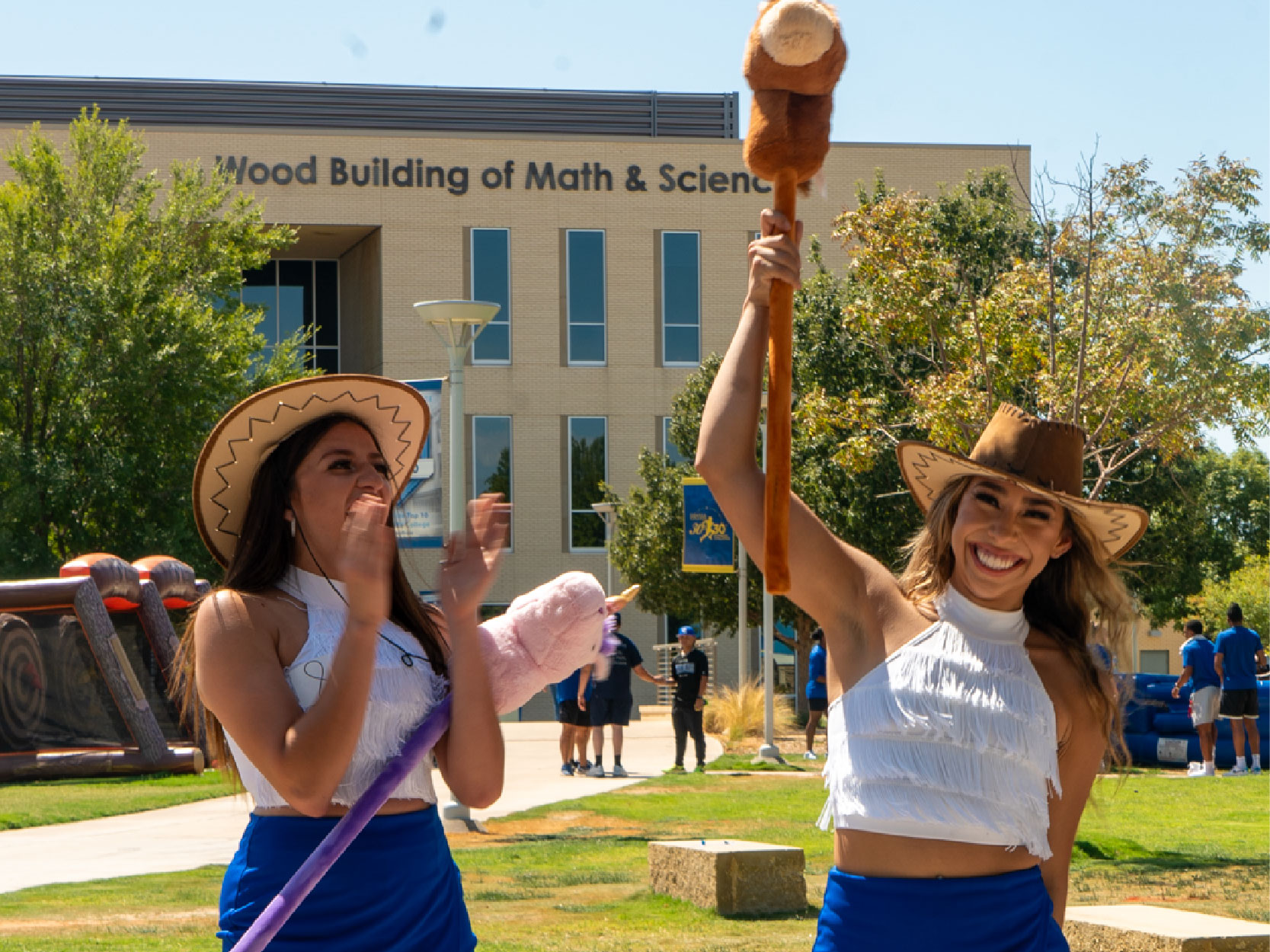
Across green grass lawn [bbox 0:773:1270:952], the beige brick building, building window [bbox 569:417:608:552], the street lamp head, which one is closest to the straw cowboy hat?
green grass lawn [bbox 0:773:1270:952]

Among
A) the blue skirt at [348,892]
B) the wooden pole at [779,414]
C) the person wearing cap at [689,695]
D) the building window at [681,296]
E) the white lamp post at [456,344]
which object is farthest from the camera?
the building window at [681,296]

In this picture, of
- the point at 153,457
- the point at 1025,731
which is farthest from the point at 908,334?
the point at 153,457

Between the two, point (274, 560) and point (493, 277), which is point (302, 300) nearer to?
point (493, 277)

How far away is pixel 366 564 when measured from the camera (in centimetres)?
228

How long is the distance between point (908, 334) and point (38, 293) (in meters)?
16.7

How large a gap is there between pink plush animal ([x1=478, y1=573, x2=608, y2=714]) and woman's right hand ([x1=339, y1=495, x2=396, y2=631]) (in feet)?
1.28

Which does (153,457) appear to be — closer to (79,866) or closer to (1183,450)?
(79,866)

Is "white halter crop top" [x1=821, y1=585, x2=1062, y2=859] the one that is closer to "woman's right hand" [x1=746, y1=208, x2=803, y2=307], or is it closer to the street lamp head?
"woman's right hand" [x1=746, y1=208, x2=803, y2=307]

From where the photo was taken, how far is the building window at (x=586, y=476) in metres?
38.0

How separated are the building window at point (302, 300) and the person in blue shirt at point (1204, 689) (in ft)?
90.0

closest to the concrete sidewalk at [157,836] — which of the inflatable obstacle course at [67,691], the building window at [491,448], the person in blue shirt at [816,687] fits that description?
the inflatable obstacle course at [67,691]

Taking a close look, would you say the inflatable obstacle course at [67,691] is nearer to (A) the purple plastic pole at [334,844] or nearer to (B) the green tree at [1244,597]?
(A) the purple plastic pole at [334,844]

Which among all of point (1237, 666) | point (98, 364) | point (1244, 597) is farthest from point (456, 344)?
point (1244, 597)

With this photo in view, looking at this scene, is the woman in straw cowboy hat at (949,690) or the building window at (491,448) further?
the building window at (491,448)
